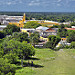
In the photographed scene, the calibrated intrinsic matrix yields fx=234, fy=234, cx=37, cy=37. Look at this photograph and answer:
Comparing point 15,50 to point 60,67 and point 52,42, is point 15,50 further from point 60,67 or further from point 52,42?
point 52,42

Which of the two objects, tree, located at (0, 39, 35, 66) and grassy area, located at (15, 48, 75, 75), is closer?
grassy area, located at (15, 48, 75, 75)

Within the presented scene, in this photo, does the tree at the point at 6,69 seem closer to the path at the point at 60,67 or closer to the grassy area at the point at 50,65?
the grassy area at the point at 50,65

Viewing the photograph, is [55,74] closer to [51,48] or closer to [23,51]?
[23,51]

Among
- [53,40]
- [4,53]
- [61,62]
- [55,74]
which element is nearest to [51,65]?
[61,62]

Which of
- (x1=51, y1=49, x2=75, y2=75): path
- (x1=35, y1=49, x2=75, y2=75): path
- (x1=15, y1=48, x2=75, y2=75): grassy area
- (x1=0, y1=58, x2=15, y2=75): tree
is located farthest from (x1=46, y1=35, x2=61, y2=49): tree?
(x1=0, y1=58, x2=15, y2=75): tree

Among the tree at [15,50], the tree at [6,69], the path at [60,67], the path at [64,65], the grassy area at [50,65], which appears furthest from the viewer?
the tree at [15,50]

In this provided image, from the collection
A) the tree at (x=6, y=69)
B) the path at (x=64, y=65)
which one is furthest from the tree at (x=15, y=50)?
the tree at (x=6, y=69)

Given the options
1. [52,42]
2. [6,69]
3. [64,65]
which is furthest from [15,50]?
[52,42]

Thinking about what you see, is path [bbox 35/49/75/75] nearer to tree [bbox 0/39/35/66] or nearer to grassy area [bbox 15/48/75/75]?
grassy area [bbox 15/48/75/75]
